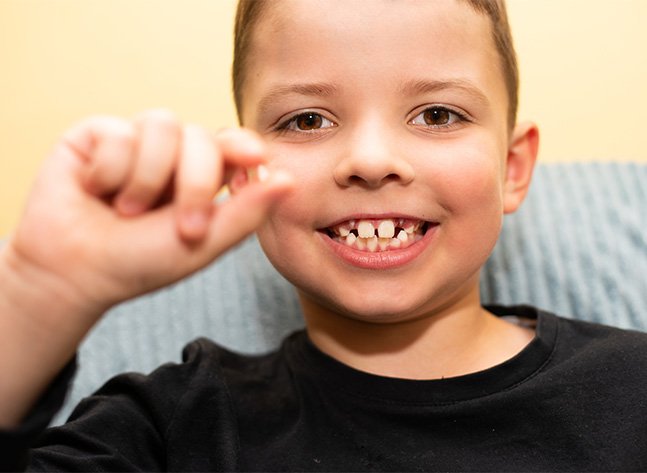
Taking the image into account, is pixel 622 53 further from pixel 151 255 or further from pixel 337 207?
pixel 151 255

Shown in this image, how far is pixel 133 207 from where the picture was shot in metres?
0.62

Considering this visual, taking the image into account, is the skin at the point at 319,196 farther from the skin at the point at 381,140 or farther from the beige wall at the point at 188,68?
the beige wall at the point at 188,68

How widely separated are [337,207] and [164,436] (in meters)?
0.33

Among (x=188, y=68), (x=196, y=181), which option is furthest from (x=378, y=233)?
(x=188, y=68)

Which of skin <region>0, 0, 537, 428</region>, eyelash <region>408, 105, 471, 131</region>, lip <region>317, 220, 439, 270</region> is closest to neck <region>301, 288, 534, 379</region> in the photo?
skin <region>0, 0, 537, 428</region>

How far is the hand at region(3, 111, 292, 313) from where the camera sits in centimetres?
60

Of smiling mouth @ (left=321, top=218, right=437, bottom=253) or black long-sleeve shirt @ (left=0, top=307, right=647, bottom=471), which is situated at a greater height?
smiling mouth @ (left=321, top=218, right=437, bottom=253)

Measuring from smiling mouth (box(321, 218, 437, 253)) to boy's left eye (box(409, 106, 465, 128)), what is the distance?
0.11 m

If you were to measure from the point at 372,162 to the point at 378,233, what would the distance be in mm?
90

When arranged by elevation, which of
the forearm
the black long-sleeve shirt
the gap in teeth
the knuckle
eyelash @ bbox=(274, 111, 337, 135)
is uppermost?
eyelash @ bbox=(274, 111, 337, 135)

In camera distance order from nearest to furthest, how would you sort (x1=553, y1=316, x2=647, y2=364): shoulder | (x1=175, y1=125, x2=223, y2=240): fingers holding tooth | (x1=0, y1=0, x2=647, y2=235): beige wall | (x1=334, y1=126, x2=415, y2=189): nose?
(x1=175, y1=125, x2=223, y2=240): fingers holding tooth
(x1=334, y1=126, x2=415, y2=189): nose
(x1=553, y1=316, x2=647, y2=364): shoulder
(x1=0, y1=0, x2=647, y2=235): beige wall

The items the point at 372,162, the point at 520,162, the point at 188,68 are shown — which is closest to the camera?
the point at 372,162

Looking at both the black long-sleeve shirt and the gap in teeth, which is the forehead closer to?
the gap in teeth

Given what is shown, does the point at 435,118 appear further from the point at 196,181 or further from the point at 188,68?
the point at 188,68
